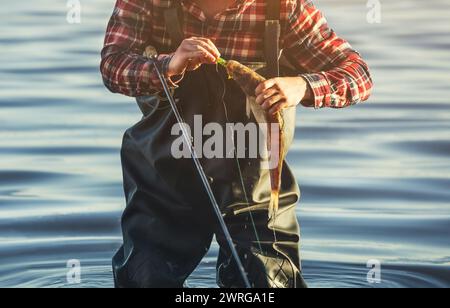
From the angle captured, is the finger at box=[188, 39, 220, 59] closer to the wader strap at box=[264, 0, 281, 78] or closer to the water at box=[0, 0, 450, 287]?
the wader strap at box=[264, 0, 281, 78]

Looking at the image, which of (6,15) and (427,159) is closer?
(427,159)

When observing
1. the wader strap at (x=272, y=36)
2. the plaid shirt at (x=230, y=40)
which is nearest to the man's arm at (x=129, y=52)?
the plaid shirt at (x=230, y=40)

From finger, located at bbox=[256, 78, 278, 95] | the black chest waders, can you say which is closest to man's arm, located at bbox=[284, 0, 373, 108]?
the black chest waders

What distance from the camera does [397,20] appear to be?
49.8ft

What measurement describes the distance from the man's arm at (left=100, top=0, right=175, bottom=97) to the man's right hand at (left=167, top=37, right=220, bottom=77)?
17 centimetres

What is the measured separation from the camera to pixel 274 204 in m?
5.31

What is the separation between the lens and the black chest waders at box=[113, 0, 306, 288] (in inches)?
209

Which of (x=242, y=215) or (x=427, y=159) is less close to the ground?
(x=242, y=215)

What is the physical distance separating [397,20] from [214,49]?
34.0 feet

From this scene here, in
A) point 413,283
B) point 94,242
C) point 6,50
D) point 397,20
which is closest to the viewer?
point 413,283
